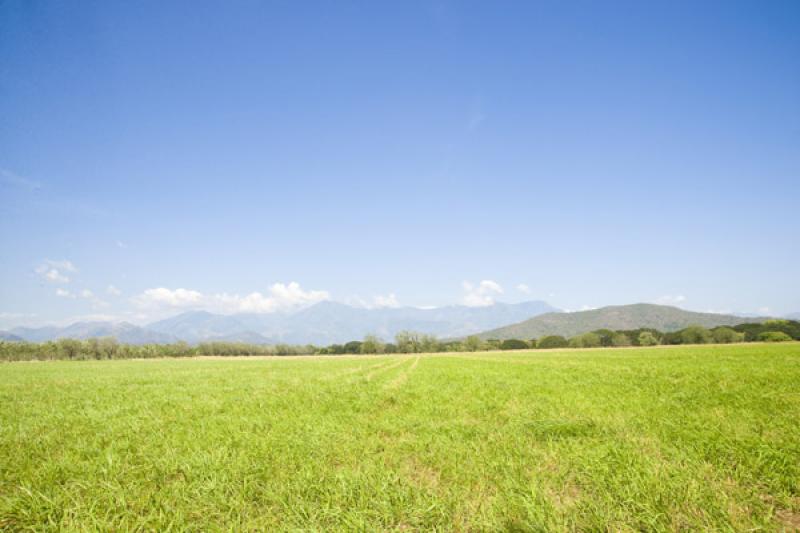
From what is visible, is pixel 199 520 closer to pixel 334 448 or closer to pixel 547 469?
pixel 334 448

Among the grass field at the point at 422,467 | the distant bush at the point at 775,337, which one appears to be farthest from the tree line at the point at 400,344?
the grass field at the point at 422,467

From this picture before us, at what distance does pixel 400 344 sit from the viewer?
148750 millimetres

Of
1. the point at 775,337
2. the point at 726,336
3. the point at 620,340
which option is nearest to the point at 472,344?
the point at 620,340

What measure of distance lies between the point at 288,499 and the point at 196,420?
20.9 ft

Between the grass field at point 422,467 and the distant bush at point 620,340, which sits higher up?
the grass field at point 422,467

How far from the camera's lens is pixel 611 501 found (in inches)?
152

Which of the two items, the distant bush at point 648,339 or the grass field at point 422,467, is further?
the distant bush at point 648,339

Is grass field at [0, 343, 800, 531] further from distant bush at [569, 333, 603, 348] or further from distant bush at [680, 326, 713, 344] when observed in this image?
distant bush at [569, 333, 603, 348]

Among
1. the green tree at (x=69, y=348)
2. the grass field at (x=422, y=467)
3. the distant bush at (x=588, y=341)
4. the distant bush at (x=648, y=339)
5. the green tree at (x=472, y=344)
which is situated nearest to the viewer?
the grass field at (x=422, y=467)

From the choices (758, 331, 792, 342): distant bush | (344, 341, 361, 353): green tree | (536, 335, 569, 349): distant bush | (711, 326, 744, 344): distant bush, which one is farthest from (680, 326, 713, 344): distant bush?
(344, 341, 361, 353): green tree

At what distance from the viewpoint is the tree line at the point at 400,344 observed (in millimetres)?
103250

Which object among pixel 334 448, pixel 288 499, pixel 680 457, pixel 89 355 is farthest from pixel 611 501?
pixel 89 355

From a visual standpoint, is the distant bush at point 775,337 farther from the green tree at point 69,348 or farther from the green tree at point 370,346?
the green tree at point 69,348

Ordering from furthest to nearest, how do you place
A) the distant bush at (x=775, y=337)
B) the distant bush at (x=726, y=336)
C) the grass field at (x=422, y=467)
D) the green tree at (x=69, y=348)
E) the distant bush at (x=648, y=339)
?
the distant bush at (x=648, y=339) → the green tree at (x=69, y=348) → the distant bush at (x=726, y=336) → the distant bush at (x=775, y=337) → the grass field at (x=422, y=467)
